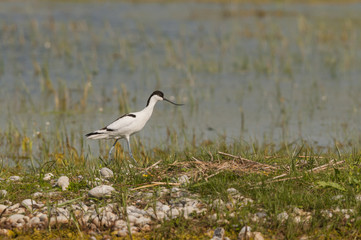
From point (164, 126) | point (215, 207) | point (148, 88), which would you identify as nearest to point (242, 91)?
point (148, 88)

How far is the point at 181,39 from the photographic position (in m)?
21.6

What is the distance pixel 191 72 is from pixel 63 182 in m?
10.4

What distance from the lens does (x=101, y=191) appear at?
19.1 ft

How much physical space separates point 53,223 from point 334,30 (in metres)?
19.5

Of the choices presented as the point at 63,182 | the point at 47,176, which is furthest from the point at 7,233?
the point at 47,176

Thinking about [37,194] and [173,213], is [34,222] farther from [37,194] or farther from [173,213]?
[173,213]

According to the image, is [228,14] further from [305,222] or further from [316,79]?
[305,222]

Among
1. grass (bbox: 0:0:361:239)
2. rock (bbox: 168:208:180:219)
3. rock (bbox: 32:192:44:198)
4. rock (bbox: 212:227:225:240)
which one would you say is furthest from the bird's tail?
rock (bbox: 212:227:225:240)

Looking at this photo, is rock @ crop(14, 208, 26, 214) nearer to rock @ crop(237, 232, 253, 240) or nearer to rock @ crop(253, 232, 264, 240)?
rock @ crop(237, 232, 253, 240)

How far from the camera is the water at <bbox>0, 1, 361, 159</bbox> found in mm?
11859

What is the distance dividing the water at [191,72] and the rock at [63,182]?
239cm

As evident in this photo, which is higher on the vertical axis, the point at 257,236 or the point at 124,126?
the point at 124,126

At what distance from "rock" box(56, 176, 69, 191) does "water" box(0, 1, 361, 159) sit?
2.39 metres

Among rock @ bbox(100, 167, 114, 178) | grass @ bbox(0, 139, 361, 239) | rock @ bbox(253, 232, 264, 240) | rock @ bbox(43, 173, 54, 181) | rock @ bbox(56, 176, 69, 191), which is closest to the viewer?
rock @ bbox(253, 232, 264, 240)
